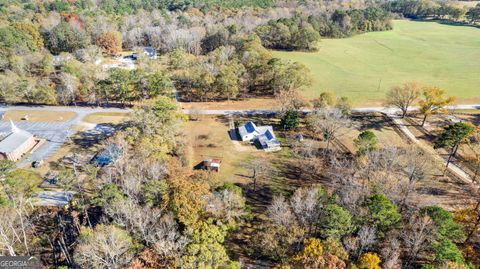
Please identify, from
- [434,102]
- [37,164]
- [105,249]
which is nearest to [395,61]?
[434,102]

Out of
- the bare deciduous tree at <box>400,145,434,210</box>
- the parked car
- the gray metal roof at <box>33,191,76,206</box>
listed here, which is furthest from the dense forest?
the bare deciduous tree at <box>400,145,434,210</box>

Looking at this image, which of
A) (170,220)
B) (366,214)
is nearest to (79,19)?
(170,220)

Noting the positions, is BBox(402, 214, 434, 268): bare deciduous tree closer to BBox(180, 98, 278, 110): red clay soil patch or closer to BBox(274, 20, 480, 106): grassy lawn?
BBox(180, 98, 278, 110): red clay soil patch

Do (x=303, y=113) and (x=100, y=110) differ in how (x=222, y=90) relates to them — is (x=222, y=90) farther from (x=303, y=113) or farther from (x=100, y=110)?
(x=100, y=110)

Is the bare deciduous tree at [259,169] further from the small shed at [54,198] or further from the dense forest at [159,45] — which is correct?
the dense forest at [159,45]

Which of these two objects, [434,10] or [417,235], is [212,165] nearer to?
[417,235]
